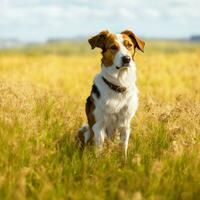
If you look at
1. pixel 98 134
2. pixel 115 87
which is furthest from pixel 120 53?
pixel 98 134

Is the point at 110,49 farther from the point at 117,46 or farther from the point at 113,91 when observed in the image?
the point at 113,91

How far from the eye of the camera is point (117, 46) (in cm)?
654

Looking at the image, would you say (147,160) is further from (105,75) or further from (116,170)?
(105,75)

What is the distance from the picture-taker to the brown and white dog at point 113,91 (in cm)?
663

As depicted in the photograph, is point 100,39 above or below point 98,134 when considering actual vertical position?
above

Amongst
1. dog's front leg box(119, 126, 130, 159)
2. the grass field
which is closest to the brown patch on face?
dog's front leg box(119, 126, 130, 159)

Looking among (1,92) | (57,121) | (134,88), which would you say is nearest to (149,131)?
(134,88)

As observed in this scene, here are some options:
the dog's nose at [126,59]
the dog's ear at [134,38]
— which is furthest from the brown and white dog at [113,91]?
the dog's nose at [126,59]

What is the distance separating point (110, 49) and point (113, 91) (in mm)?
560

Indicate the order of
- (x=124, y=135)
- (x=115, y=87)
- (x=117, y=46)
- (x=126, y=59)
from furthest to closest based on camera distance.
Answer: (x=124, y=135) → (x=115, y=87) → (x=117, y=46) → (x=126, y=59)

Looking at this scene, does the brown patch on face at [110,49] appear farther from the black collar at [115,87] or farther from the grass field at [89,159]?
the grass field at [89,159]

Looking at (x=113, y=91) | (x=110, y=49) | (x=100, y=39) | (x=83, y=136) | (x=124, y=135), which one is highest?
(x=100, y=39)

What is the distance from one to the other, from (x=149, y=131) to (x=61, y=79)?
12230mm

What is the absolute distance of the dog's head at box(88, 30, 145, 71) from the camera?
21.2 ft
